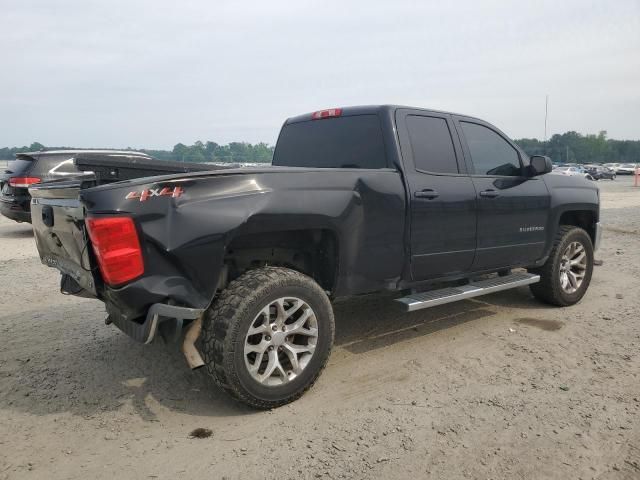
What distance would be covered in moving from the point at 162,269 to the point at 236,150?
22705mm

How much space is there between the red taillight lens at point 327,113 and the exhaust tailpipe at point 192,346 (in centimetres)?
224

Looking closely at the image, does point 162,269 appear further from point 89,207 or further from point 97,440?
point 97,440

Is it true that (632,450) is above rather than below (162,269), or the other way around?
below

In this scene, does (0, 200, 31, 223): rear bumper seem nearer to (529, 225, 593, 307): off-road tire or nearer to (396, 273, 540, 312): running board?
(396, 273, 540, 312): running board

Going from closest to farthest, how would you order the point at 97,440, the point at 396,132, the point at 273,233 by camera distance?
the point at 97,440 < the point at 273,233 < the point at 396,132

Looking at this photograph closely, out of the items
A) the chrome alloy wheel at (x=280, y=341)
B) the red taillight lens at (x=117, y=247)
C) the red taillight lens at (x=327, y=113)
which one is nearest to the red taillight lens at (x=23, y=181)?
the red taillight lens at (x=327, y=113)

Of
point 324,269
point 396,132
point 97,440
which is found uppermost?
point 396,132

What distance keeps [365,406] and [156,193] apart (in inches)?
71.6

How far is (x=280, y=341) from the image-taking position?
10.4ft

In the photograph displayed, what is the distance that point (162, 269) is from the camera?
283 cm

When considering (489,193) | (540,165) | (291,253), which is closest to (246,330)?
(291,253)

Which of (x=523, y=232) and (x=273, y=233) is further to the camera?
(x=523, y=232)

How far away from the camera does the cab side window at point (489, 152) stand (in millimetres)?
4562

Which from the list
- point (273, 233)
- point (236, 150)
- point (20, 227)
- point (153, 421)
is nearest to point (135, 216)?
point (273, 233)
